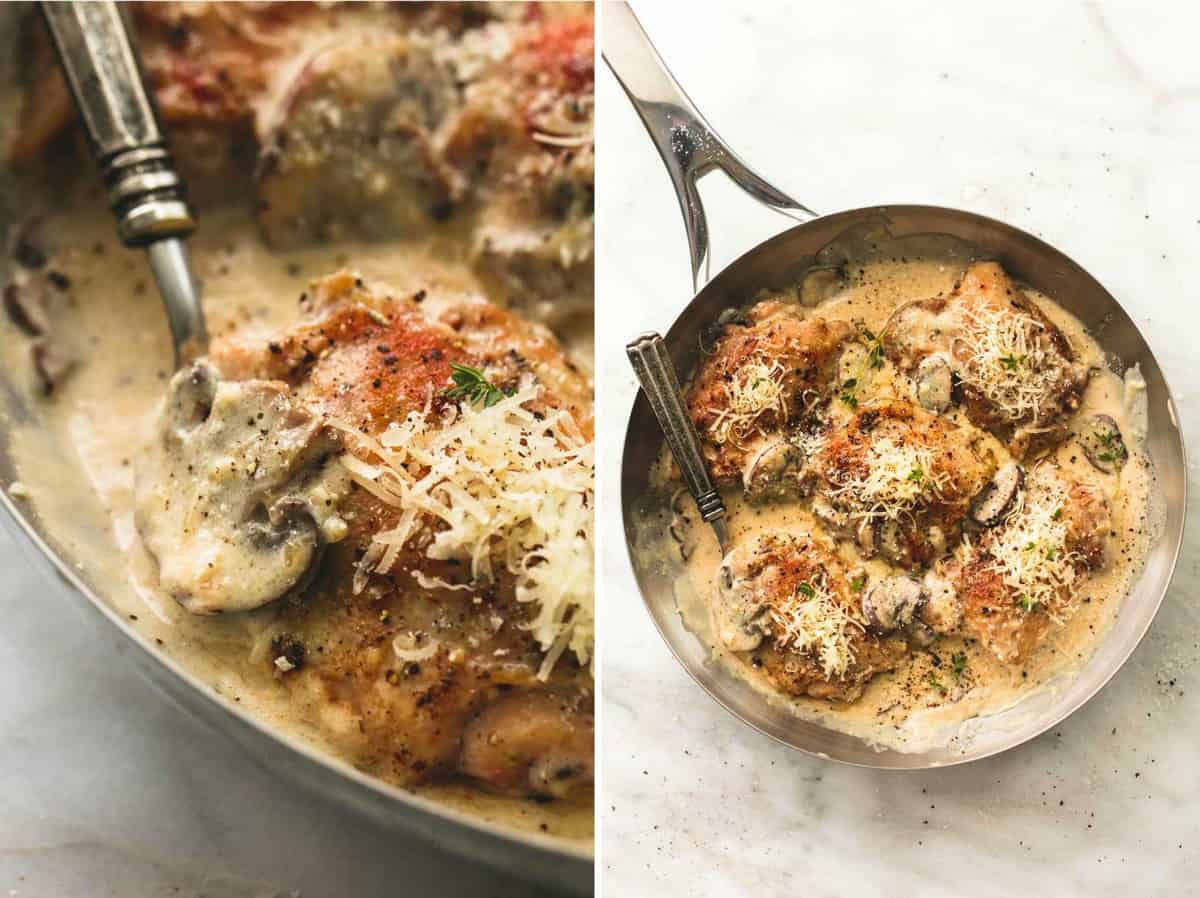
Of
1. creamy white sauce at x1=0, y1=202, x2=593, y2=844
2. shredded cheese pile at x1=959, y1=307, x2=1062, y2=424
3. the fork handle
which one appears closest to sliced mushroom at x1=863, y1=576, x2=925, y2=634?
shredded cheese pile at x1=959, y1=307, x2=1062, y2=424

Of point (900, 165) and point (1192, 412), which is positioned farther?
point (900, 165)

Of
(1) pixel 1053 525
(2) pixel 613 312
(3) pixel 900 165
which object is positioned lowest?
(1) pixel 1053 525

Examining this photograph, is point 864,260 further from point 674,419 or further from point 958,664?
point 958,664

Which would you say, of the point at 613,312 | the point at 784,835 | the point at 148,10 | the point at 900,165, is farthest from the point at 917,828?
the point at 148,10

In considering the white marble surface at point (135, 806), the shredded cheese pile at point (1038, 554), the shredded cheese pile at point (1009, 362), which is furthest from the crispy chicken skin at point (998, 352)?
the white marble surface at point (135, 806)

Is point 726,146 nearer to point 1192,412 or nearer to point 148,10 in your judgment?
point 1192,412

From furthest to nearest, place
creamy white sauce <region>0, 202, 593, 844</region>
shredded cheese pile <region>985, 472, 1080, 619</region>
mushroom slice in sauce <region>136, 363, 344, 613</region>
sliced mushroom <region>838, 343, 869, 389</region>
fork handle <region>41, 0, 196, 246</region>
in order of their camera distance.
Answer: fork handle <region>41, 0, 196, 246</region> < creamy white sauce <region>0, 202, 593, 844</region> < mushroom slice in sauce <region>136, 363, 344, 613</region> < sliced mushroom <region>838, 343, 869, 389</region> < shredded cheese pile <region>985, 472, 1080, 619</region>

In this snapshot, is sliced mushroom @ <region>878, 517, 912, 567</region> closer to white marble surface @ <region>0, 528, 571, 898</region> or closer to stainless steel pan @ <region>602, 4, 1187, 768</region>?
stainless steel pan @ <region>602, 4, 1187, 768</region>
